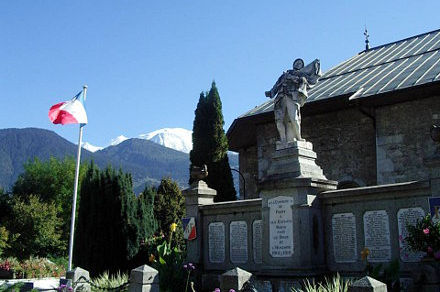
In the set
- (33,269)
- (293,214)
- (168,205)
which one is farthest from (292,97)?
(168,205)

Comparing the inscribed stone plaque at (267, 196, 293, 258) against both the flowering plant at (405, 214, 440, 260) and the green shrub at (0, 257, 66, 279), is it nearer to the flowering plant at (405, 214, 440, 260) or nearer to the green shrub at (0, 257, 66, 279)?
the flowering plant at (405, 214, 440, 260)

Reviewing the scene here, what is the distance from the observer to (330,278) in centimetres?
998

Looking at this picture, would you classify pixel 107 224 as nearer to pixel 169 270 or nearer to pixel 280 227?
pixel 169 270

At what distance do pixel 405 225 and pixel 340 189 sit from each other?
17.4 ft

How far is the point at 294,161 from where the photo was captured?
412 inches

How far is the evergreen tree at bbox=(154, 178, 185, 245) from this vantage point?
115 feet

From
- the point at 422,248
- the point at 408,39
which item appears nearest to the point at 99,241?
the point at 422,248

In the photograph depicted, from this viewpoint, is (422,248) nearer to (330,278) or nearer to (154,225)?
(330,278)

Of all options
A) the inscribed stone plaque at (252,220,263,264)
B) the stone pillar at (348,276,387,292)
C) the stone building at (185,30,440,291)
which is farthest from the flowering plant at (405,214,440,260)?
the inscribed stone plaque at (252,220,263,264)

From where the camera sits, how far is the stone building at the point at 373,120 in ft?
51.6

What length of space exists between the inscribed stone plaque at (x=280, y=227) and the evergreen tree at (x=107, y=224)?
23.1ft

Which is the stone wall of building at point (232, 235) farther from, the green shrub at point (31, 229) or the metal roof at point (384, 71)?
the green shrub at point (31, 229)

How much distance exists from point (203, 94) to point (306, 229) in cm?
1567

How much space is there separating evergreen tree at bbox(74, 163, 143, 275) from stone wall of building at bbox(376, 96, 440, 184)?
8083mm
